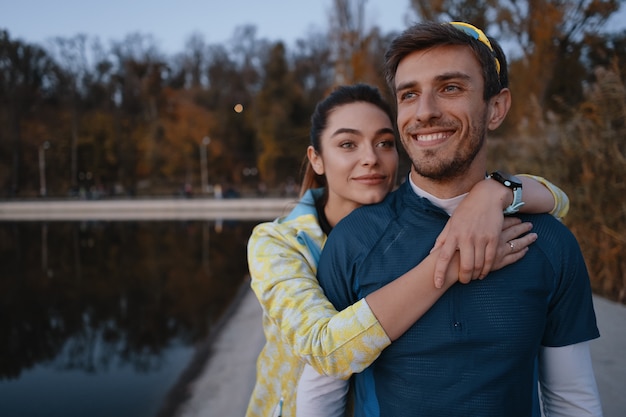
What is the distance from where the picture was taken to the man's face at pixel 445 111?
1.49 meters

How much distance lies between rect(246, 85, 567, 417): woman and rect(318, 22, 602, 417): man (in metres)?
0.07

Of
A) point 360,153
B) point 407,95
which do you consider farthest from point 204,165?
point 407,95

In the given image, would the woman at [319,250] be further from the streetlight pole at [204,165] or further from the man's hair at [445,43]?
the streetlight pole at [204,165]

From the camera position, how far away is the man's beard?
1.51 m

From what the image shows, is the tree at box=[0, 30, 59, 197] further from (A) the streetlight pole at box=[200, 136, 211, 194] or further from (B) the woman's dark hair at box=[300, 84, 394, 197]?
(B) the woman's dark hair at box=[300, 84, 394, 197]

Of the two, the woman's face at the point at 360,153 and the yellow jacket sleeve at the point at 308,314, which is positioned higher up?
the woman's face at the point at 360,153

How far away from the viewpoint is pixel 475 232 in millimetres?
1358

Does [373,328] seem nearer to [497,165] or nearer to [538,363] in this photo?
[538,363]

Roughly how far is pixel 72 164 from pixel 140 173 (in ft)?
18.2

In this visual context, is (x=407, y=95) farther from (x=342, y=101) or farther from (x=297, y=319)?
(x=297, y=319)

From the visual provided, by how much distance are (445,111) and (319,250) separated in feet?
2.43

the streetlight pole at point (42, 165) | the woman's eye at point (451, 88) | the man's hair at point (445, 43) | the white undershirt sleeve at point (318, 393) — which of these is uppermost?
the man's hair at point (445, 43)

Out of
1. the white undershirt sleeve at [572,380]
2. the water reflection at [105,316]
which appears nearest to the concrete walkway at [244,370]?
the water reflection at [105,316]

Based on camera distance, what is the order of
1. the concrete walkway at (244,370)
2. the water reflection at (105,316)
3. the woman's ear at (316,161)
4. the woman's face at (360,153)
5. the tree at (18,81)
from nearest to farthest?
the woman's face at (360,153)
the woman's ear at (316,161)
the concrete walkway at (244,370)
the water reflection at (105,316)
the tree at (18,81)
